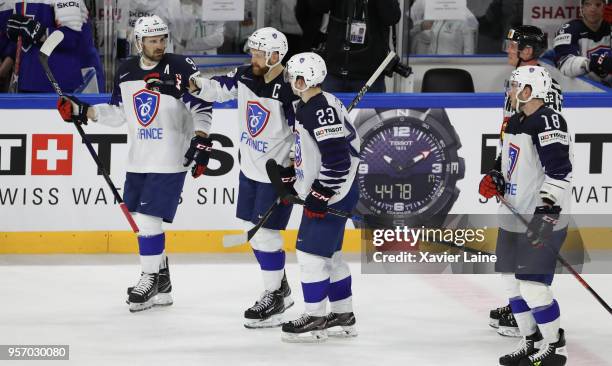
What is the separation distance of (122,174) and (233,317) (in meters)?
1.60

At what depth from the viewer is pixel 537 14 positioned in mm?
8734

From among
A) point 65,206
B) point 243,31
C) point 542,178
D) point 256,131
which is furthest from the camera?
point 243,31

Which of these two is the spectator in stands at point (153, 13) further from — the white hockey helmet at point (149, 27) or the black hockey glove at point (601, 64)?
the black hockey glove at point (601, 64)

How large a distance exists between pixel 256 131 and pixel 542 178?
1.44 m

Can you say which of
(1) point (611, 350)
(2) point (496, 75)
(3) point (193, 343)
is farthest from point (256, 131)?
(2) point (496, 75)

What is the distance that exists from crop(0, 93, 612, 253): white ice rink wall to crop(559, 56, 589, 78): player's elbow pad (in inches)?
16.3

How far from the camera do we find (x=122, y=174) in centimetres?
749

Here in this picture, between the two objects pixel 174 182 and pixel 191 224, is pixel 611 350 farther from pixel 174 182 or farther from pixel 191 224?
pixel 191 224

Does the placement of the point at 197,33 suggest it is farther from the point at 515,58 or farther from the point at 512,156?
the point at 512,156

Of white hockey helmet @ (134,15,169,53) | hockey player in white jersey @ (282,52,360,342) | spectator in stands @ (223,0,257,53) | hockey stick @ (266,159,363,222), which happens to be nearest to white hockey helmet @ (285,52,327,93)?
hockey player in white jersey @ (282,52,360,342)

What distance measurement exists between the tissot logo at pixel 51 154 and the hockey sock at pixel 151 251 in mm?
1275

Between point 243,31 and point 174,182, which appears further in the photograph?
point 243,31

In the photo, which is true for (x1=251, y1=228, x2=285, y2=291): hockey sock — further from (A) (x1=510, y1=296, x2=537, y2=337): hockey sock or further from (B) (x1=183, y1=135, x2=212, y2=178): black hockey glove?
(A) (x1=510, y1=296, x2=537, y2=337): hockey sock

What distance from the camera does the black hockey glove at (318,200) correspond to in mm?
5438
